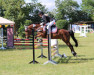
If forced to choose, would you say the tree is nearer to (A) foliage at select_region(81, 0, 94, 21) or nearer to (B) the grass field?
(A) foliage at select_region(81, 0, 94, 21)

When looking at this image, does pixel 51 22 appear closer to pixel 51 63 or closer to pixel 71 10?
pixel 51 63

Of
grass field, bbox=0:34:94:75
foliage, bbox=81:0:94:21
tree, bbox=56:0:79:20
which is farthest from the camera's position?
foliage, bbox=81:0:94:21

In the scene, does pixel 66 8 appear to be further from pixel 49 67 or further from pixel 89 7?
pixel 49 67

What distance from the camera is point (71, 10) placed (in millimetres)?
73688

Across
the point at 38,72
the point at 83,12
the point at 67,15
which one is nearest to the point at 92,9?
the point at 83,12

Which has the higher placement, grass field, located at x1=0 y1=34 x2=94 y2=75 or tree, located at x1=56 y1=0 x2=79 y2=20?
tree, located at x1=56 y1=0 x2=79 y2=20

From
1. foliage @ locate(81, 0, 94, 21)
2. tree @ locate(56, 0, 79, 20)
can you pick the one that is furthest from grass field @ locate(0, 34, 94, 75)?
foliage @ locate(81, 0, 94, 21)

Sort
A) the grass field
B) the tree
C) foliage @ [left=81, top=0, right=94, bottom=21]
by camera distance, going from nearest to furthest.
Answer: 1. the grass field
2. the tree
3. foliage @ [left=81, top=0, right=94, bottom=21]

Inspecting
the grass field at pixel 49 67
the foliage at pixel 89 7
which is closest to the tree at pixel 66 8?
the foliage at pixel 89 7

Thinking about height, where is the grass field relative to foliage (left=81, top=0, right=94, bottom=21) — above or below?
below

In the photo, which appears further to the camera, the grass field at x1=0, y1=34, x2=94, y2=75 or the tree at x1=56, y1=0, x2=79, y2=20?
the tree at x1=56, y1=0, x2=79, y2=20

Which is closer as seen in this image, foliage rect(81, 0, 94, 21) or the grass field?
the grass field

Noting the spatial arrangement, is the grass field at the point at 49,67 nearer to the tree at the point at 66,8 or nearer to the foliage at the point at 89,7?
the tree at the point at 66,8

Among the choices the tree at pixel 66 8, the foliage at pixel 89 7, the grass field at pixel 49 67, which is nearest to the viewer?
the grass field at pixel 49 67
